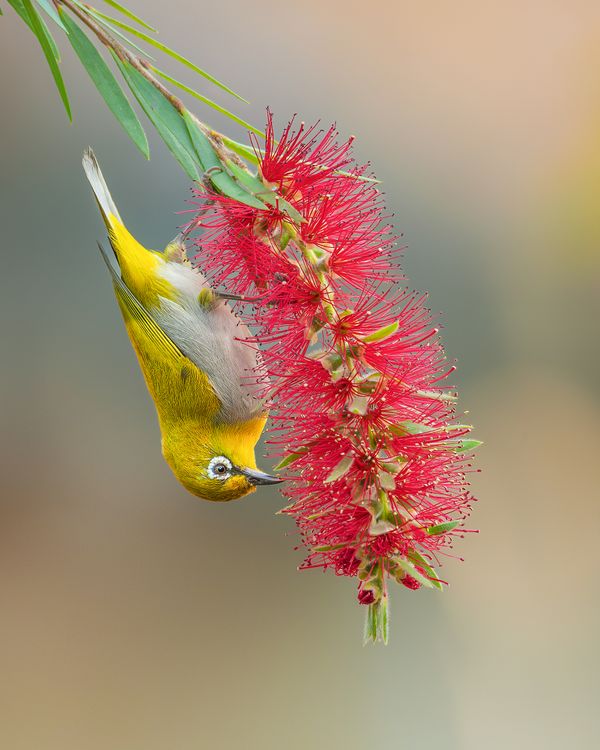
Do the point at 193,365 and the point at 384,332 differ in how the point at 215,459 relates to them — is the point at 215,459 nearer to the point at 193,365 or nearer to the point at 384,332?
the point at 193,365

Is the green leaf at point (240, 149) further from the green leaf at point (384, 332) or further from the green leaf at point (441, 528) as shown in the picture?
the green leaf at point (441, 528)

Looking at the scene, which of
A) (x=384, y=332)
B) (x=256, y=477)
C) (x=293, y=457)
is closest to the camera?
(x=384, y=332)

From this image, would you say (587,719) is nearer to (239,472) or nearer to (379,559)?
(239,472)

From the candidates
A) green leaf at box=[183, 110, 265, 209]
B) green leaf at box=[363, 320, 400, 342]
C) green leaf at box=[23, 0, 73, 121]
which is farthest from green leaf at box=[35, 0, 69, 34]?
green leaf at box=[363, 320, 400, 342]

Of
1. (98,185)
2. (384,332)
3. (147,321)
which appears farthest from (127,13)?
(147,321)

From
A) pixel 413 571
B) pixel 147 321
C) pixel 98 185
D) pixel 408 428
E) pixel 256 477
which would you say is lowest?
pixel 413 571
